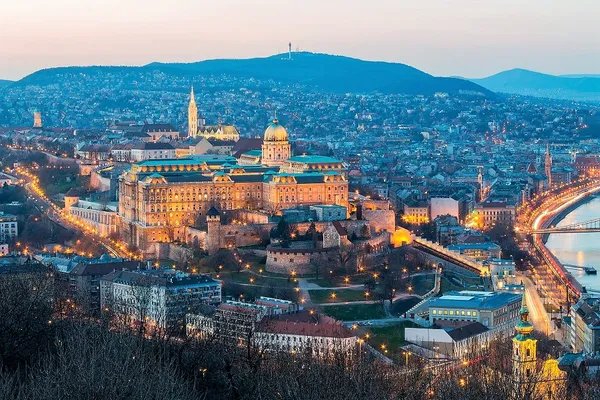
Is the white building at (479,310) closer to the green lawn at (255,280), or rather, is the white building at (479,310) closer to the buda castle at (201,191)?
the green lawn at (255,280)

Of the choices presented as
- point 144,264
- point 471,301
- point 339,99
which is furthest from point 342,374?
point 339,99

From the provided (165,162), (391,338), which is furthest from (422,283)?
(165,162)

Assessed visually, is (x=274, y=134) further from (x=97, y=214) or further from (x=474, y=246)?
(x=474, y=246)

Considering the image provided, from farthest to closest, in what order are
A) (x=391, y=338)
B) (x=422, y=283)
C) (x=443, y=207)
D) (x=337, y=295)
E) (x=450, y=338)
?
(x=443, y=207), (x=422, y=283), (x=337, y=295), (x=391, y=338), (x=450, y=338)

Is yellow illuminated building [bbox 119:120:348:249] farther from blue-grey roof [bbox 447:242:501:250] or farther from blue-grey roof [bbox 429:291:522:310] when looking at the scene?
blue-grey roof [bbox 429:291:522:310]

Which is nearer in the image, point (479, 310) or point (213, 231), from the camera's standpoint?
point (479, 310)

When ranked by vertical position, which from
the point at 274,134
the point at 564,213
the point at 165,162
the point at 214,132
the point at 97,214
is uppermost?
the point at 274,134

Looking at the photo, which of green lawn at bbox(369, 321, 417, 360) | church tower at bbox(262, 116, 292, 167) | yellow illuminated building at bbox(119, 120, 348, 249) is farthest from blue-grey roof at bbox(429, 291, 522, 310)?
church tower at bbox(262, 116, 292, 167)
